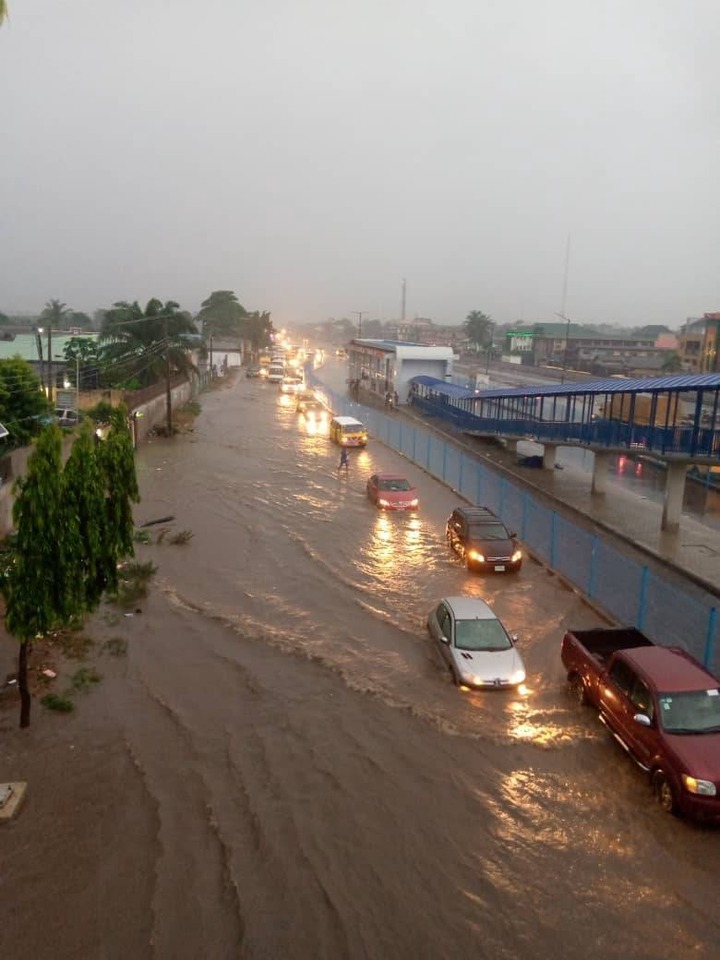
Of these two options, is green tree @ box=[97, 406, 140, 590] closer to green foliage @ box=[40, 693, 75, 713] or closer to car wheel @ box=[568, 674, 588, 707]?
green foliage @ box=[40, 693, 75, 713]

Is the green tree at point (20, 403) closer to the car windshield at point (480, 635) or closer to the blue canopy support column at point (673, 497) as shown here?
the car windshield at point (480, 635)

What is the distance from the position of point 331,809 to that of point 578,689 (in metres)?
5.10

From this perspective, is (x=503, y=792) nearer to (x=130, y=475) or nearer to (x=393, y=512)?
(x=130, y=475)

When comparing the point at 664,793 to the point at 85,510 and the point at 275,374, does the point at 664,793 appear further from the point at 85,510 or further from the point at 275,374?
the point at 275,374

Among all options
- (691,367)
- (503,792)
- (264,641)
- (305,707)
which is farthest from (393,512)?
(691,367)

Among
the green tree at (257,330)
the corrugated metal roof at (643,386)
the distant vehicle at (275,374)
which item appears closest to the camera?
the corrugated metal roof at (643,386)

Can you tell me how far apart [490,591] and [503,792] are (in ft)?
27.7

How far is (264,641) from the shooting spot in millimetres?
14469

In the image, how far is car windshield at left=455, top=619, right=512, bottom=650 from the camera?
12.9 meters

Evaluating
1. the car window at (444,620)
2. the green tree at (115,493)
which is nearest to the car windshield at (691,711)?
the car window at (444,620)

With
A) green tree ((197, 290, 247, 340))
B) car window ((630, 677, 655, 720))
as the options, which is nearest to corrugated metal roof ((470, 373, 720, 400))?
car window ((630, 677, 655, 720))

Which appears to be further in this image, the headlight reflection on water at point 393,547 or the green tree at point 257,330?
the green tree at point 257,330

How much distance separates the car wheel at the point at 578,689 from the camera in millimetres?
11938

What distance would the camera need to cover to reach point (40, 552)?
373 inches
